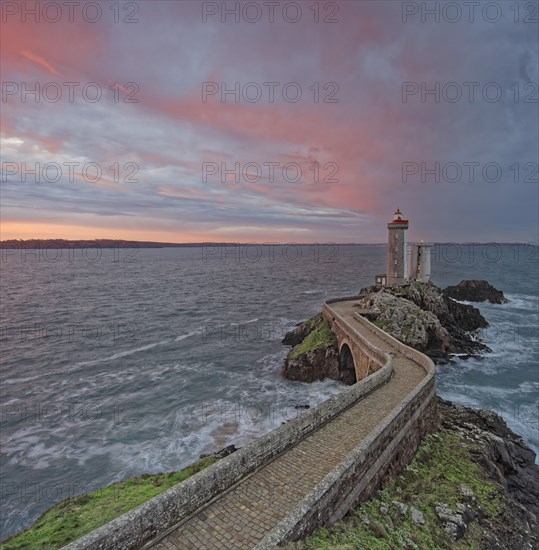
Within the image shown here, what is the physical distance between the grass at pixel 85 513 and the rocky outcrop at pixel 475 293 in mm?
64279

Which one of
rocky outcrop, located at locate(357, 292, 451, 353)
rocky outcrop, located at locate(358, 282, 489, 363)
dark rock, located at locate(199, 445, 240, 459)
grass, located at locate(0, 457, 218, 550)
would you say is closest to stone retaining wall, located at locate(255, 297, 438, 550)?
grass, located at locate(0, 457, 218, 550)

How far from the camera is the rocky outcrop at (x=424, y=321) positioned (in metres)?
31.1

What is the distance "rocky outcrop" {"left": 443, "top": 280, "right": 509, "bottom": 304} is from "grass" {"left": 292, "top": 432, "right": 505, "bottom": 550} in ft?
186

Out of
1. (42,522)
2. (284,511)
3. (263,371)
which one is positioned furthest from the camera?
(263,371)

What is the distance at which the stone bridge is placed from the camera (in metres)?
8.15

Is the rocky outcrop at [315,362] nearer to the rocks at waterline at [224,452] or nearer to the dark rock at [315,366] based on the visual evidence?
the dark rock at [315,366]

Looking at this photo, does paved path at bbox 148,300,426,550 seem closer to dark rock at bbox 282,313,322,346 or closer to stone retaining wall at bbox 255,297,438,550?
stone retaining wall at bbox 255,297,438,550

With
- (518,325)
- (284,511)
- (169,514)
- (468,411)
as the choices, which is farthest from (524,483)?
(518,325)

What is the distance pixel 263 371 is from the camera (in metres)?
32.4

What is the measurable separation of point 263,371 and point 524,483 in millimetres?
20707

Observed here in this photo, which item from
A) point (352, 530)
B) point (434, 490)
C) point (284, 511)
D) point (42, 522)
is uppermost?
point (284, 511)

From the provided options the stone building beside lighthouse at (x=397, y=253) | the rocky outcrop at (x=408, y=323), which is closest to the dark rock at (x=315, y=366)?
the rocky outcrop at (x=408, y=323)

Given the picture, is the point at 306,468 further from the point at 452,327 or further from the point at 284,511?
the point at 452,327

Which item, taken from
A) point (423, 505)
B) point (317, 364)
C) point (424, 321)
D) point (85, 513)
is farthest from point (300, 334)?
point (85, 513)
